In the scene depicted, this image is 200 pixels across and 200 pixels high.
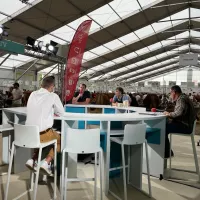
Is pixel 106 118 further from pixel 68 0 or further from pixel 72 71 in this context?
pixel 68 0

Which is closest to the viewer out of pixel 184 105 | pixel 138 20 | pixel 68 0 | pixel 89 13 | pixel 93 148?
pixel 93 148

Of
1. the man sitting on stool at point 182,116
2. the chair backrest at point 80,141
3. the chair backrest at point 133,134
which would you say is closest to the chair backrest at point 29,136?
the chair backrest at point 80,141

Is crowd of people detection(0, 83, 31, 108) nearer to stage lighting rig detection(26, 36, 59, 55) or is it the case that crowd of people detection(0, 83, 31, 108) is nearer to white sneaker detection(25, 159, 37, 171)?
stage lighting rig detection(26, 36, 59, 55)

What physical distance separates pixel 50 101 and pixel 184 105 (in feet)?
5.80

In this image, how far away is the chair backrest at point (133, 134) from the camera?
7.97ft


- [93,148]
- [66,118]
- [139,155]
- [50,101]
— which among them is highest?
[50,101]

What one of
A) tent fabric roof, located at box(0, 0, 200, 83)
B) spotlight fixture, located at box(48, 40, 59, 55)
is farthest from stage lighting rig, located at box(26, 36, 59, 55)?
tent fabric roof, located at box(0, 0, 200, 83)

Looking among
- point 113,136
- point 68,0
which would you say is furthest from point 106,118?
point 68,0

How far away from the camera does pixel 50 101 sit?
2.42 meters

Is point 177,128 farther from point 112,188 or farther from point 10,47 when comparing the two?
point 10,47

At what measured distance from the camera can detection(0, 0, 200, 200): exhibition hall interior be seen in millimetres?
2432

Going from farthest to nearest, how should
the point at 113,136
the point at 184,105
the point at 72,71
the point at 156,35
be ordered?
1. the point at 156,35
2. the point at 72,71
3. the point at 184,105
4. the point at 113,136

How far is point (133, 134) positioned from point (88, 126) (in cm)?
262

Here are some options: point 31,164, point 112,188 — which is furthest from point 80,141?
point 112,188
